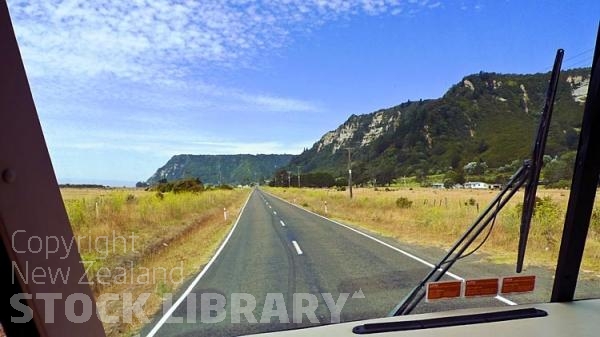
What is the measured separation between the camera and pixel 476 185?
3.34 m

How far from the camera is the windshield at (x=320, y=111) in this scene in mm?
2453

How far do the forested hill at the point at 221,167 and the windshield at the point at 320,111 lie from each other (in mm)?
20

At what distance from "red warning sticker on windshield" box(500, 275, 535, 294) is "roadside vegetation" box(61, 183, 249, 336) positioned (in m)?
2.57

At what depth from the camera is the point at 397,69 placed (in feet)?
10.6

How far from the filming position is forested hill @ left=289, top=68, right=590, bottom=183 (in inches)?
114

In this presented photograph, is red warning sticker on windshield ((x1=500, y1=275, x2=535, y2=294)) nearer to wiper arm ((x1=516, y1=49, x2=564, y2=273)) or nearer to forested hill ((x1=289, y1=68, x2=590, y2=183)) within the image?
wiper arm ((x1=516, y1=49, x2=564, y2=273))

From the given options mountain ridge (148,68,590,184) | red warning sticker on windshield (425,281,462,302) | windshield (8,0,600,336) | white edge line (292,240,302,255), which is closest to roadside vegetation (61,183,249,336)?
windshield (8,0,600,336)

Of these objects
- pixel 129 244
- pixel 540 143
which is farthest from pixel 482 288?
pixel 129 244

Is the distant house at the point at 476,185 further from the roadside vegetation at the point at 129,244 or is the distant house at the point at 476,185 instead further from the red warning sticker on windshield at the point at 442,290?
the roadside vegetation at the point at 129,244

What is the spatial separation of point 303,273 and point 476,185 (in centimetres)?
308

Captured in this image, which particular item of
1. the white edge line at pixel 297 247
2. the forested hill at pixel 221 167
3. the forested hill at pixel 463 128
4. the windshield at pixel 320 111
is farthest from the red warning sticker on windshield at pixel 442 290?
the white edge line at pixel 297 247

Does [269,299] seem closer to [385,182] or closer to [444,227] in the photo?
[385,182]

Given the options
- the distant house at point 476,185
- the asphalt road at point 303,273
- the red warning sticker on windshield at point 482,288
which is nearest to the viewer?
the red warning sticker on windshield at point 482,288

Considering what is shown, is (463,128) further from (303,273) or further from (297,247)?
(297,247)
